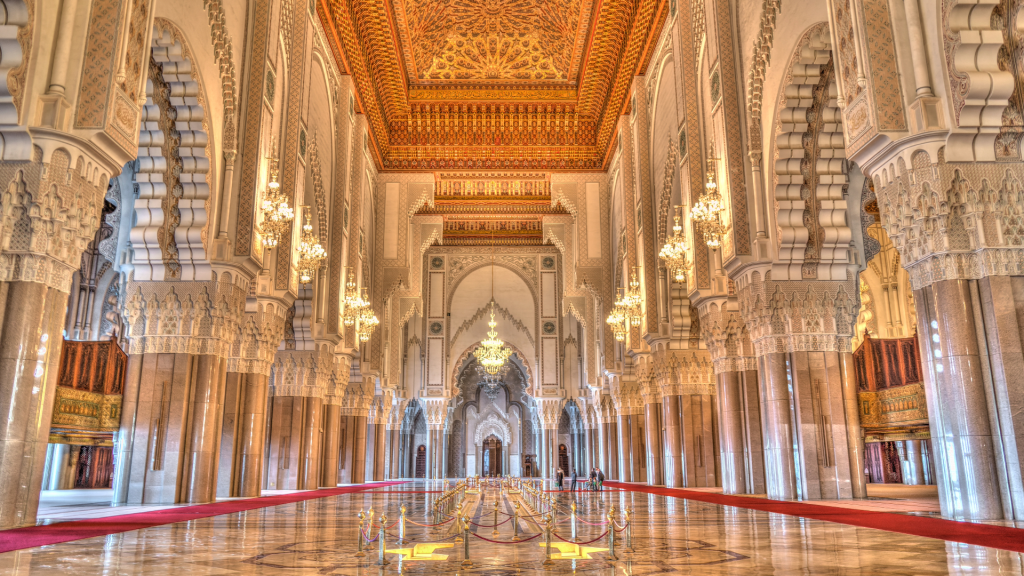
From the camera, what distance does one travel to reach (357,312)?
15.2 metres

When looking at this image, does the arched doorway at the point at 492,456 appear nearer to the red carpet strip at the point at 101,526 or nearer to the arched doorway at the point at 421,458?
the arched doorway at the point at 421,458

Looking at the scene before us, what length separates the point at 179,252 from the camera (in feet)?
28.4

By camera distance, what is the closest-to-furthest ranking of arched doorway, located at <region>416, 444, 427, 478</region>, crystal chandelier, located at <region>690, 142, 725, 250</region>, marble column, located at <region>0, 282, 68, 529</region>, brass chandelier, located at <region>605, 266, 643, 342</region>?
1. marble column, located at <region>0, 282, 68, 529</region>
2. crystal chandelier, located at <region>690, 142, 725, 250</region>
3. brass chandelier, located at <region>605, 266, 643, 342</region>
4. arched doorway, located at <region>416, 444, 427, 478</region>

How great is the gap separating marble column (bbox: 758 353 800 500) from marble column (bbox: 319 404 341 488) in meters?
9.42

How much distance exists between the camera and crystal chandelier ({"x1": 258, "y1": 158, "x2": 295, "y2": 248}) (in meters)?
8.84

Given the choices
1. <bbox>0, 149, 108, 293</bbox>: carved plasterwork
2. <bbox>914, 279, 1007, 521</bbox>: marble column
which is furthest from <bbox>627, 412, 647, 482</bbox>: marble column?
<bbox>0, 149, 108, 293</bbox>: carved plasterwork

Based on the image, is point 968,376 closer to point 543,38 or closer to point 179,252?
point 179,252

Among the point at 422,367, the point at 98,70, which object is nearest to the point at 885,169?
the point at 98,70

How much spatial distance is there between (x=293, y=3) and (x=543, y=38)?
24.5 feet

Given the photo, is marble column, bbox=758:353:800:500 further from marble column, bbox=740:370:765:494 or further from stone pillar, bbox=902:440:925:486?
stone pillar, bbox=902:440:925:486

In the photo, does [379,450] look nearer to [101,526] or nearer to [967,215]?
[101,526]

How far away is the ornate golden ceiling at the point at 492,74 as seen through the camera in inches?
608

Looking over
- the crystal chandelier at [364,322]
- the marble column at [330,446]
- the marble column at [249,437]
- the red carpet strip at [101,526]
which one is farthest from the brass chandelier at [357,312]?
the red carpet strip at [101,526]

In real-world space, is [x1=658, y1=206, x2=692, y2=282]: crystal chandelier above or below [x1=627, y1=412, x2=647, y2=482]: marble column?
above
